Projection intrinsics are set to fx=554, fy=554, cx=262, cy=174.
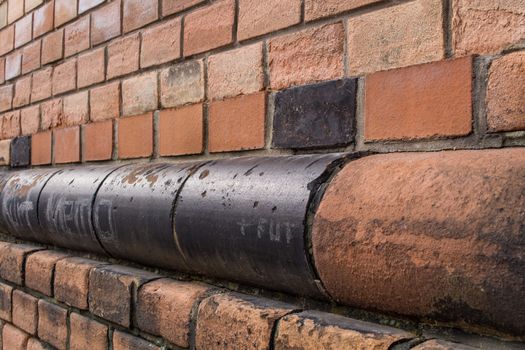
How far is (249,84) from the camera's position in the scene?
1.18m

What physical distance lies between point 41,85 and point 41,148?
0.77ft

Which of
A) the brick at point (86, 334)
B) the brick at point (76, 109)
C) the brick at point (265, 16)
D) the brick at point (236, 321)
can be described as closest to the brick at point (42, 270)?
the brick at point (86, 334)

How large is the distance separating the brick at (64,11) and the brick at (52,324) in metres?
0.94

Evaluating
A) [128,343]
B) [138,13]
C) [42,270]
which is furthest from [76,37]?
[128,343]

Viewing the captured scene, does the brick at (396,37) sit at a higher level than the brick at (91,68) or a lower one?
lower

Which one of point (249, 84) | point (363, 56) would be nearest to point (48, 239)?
point (249, 84)

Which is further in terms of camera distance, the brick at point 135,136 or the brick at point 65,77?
the brick at point 65,77

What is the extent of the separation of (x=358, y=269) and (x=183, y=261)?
484 mm

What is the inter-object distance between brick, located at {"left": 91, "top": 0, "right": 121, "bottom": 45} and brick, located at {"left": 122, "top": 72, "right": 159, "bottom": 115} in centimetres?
18

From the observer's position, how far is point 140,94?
1.51 meters

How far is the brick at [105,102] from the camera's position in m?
1.61

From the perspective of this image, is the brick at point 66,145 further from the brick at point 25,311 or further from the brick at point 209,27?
the brick at point 209,27

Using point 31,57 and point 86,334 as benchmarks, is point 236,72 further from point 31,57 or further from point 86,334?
point 31,57

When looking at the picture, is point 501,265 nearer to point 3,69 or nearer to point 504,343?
point 504,343
